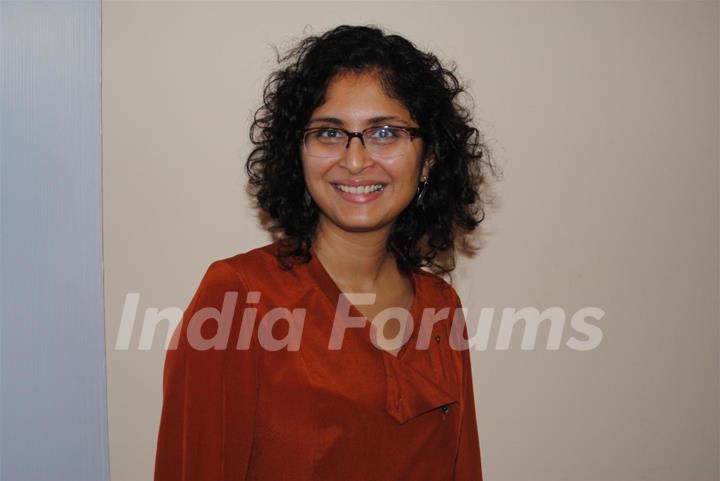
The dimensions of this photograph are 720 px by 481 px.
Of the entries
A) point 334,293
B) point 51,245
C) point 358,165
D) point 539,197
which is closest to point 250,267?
point 334,293

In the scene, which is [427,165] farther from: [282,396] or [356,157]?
[282,396]

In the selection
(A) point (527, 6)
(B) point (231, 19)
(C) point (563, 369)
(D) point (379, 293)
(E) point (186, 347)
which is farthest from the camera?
(C) point (563, 369)

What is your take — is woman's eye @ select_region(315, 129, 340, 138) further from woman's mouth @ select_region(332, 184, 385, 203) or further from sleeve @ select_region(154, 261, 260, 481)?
sleeve @ select_region(154, 261, 260, 481)

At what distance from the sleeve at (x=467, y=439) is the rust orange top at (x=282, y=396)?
0.22 m

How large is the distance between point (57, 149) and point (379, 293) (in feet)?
2.64

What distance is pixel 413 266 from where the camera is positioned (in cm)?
166

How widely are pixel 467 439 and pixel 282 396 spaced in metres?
0.53

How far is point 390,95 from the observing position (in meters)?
1.38

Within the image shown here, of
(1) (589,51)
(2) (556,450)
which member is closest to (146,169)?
(1) (589,51)

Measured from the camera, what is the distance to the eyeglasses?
4.47 feet

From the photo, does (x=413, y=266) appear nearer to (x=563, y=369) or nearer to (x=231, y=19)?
(x=563, y=369)

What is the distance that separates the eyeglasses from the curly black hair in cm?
5

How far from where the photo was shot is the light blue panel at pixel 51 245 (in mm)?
1595

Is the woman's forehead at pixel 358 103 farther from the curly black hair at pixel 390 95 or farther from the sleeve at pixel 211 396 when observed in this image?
the sleeve at pixel 211 396
